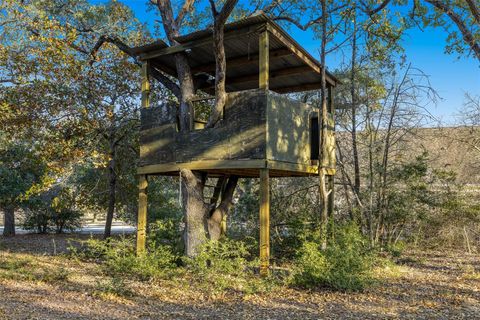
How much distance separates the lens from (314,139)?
1134cm

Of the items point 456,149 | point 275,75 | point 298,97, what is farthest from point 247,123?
point 456,149

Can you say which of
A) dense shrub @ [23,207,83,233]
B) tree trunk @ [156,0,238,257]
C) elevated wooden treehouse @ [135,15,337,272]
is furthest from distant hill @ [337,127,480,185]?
dense shrub @ [23,207,83,233]

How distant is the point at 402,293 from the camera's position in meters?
8.45

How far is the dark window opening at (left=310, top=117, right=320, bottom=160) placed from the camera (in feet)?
37.0

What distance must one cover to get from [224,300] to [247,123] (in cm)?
365

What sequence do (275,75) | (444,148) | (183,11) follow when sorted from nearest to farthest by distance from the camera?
(275,75)
(183,11)
(444,148)

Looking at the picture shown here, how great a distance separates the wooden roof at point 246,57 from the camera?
390 inches

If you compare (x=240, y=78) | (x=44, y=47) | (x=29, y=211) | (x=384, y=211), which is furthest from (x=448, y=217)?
(x=29, y=211)

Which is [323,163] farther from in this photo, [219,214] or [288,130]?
[219,214]

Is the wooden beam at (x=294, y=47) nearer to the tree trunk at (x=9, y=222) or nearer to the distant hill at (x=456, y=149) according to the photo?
the distant hill at (x=456, y=149)

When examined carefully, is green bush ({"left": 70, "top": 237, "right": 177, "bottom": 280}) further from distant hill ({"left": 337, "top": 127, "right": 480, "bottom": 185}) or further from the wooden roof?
distant hill ({"left": 337, "top": 127, "right": 480, "bottom": 185})

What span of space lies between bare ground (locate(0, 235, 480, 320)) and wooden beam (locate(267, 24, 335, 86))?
17.1ft

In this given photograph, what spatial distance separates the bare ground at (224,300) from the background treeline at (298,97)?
250cm

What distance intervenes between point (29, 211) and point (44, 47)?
12.9 m
